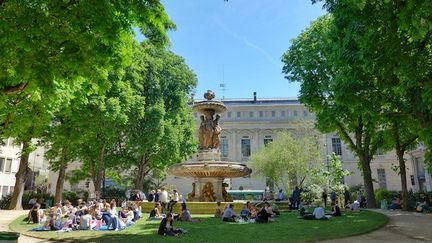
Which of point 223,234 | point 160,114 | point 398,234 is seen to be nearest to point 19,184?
point 160,114

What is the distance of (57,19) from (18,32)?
1040 mm

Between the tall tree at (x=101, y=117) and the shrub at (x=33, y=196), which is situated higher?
the tall tree at (x=101, y=117)

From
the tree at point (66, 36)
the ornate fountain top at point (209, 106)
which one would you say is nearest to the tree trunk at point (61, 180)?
the ornate fountain top at point (209, 106)

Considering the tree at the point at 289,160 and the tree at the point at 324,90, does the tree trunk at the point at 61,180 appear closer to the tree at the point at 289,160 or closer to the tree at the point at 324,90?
the tree at the point at 324,90

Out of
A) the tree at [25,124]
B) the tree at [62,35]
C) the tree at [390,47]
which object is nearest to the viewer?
the tree at [62,35]

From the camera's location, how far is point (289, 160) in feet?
140

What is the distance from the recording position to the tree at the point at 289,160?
42406mm

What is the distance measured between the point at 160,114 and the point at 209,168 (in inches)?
474

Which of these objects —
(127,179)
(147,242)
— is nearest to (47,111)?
(147,242)

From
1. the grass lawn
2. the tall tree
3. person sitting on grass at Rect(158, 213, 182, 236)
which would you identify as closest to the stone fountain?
the grass lawn

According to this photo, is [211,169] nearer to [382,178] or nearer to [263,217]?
[263,217]

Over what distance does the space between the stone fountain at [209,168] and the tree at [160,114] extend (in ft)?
27.5

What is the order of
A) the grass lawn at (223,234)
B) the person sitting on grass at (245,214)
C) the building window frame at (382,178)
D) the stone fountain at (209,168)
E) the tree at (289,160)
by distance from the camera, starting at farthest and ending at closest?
the building window frame at (382,178), the tree at (289,160), the stone fountain at (209,168), the person sitting on grass at (245,214), the grass lawn at (223,234)

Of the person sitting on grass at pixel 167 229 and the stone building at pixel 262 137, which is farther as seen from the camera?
the stone building at pixel 262 137
